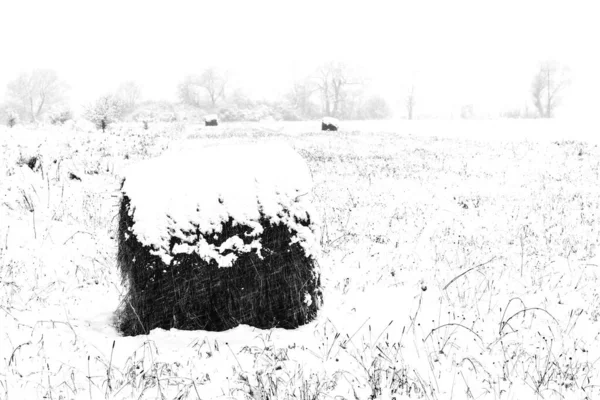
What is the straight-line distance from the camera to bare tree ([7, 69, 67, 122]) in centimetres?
6994

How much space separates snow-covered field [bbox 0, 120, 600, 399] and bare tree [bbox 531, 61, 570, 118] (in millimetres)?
54090

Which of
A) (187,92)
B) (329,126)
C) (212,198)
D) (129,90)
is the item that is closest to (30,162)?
(212,198)

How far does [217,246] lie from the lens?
12.2 feet

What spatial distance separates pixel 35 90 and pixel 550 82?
7631 cm

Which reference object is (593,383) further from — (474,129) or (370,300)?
(474,129)

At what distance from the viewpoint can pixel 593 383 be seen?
2.88 meters

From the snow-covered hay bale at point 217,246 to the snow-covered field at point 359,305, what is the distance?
0.21 meters

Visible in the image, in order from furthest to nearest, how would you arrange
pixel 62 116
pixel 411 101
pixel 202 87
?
pixel 202 87 < pixel 411 101 < pixel 62 116

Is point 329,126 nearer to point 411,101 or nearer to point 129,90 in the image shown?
point 411,101

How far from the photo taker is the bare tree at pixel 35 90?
2753 inches

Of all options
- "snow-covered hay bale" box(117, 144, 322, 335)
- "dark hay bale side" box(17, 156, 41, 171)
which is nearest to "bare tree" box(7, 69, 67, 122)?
"dark hay bale side" box(17, 156, 41, 171)

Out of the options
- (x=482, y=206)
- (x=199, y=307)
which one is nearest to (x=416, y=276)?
(x=199, y=307)

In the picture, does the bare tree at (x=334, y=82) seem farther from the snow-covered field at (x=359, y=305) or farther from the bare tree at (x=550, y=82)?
the snow-covered field at (x=359, y=305)

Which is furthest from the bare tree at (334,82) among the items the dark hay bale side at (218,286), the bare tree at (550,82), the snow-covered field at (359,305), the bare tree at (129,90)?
the dark hay bale side at (218,286)
